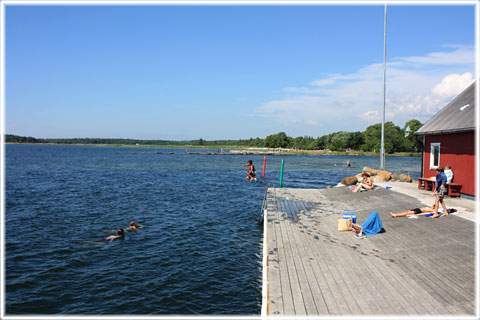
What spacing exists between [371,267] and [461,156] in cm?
1259

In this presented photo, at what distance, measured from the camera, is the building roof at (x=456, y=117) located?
1744cm

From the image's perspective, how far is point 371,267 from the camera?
347 inches

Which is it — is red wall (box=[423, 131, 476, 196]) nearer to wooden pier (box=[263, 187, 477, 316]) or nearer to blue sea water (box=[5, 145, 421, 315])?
wooden pier (box=[263, 187, 477, 316])

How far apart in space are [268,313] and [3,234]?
15488 millimetres

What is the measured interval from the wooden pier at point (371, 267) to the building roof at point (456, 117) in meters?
6.20

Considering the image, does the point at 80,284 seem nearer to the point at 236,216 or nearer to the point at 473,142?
the point at 236,216

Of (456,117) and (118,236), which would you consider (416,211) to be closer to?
(456,117)

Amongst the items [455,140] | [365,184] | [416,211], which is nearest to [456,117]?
[455,140]

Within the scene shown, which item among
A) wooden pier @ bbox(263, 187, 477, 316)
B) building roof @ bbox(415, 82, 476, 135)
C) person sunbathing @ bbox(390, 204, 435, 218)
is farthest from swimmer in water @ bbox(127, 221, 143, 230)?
building roof @ bbox(415, 82, 476, 135)

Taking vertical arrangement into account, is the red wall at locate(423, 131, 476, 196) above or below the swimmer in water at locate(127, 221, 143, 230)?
above

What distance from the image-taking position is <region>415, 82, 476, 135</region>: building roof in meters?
17.4

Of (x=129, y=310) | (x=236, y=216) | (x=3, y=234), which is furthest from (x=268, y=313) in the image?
(x=3, y=234)

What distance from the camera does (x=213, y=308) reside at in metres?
9.39

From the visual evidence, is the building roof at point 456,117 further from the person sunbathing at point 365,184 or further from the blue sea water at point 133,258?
the blue sea water at point 133,258
